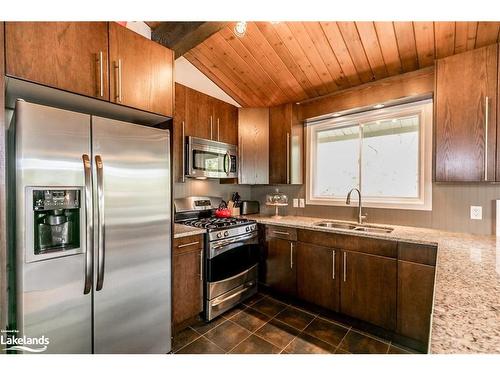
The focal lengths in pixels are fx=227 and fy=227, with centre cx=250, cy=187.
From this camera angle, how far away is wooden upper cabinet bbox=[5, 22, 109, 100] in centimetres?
112

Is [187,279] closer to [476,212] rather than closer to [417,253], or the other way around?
[417,253]

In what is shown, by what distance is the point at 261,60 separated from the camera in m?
2.53

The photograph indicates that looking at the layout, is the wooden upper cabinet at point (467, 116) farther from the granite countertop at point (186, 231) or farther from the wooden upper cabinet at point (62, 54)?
the wooden upper cabinet at point (62, 54)

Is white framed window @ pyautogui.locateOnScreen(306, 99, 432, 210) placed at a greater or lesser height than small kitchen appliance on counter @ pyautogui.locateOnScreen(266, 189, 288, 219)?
greater

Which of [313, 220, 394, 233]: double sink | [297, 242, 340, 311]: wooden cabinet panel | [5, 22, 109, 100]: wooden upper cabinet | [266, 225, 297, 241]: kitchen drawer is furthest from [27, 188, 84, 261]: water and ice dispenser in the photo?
[313, 220, 394, 233]: double sink

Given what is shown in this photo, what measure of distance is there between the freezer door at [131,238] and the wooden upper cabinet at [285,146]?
1.60 meters

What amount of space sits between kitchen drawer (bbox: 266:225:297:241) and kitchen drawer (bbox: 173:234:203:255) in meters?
0.86

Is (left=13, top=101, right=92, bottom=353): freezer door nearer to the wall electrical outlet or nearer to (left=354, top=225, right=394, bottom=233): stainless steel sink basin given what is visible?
(left=354, top=225, right=394, bottom=233): stainless steel sink basin

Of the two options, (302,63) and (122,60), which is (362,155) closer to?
(302,63)

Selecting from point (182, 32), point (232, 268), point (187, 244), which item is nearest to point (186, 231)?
point (187, 244)

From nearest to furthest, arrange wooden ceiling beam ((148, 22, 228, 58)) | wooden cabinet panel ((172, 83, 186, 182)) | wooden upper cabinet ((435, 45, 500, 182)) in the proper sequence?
wooden upper cabinet ((435, 45, 500, 182)) → wooden ceiling beam ((148, 22, 228, 58)) → wooden cabinet panel ((172, 83, 186, 182))

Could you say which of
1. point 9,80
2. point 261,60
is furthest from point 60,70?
point 261,60

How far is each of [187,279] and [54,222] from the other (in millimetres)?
1129

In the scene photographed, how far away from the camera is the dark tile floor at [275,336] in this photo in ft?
5.89
